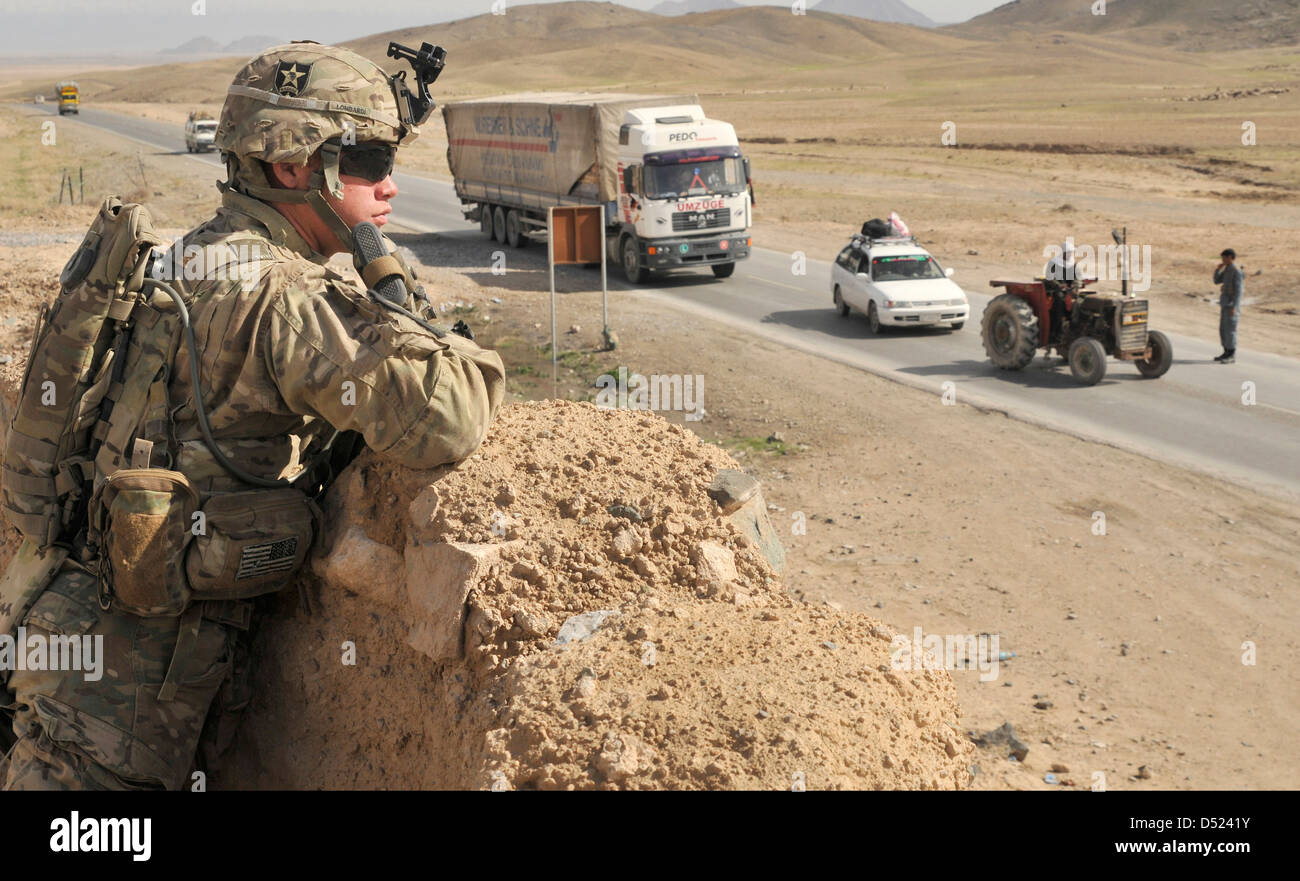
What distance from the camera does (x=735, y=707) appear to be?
8.98 ft

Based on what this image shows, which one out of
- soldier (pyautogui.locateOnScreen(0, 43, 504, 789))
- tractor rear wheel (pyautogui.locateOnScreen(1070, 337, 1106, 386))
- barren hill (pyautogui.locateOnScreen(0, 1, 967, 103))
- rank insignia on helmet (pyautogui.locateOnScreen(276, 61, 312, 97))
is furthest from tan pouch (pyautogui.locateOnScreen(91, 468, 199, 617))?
barren hill (pyautogui.locateOnScreen(0, 1, 967, 103))

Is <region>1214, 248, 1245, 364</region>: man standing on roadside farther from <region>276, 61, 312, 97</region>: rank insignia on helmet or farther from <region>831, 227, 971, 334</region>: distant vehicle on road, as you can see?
<region>276, 61, 312, 97</region>: rank insignia on helmet

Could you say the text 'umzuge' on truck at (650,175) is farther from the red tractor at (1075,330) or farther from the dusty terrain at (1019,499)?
the red tractor at (1075,330)

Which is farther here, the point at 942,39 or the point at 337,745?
the point at 942,39

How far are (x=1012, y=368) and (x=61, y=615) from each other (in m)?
15.8

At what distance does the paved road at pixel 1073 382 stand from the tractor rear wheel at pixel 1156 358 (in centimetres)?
23

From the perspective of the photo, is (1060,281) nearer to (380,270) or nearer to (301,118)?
(301,118)

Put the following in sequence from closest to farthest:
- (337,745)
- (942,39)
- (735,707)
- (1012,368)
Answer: (735,707)
(337,745)
(1012,368)
(942,39)

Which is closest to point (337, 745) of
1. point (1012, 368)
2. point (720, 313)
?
point (1012, 368)

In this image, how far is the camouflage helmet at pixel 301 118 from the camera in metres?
3.39

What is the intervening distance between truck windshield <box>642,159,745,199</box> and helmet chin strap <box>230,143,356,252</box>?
2086 centimetres

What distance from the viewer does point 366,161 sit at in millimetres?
3514

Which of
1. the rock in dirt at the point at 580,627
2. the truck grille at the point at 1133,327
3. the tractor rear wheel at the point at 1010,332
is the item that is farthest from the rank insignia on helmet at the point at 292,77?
the truck grille at the point at 1133,327

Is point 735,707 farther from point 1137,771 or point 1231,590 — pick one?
point 1231,590
